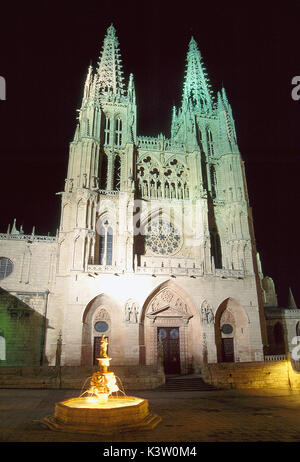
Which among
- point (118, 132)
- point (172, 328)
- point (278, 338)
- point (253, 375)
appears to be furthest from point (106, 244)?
point (278, 338)

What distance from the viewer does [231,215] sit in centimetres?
2511

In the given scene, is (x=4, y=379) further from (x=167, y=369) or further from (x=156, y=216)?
(x=156, y=216)

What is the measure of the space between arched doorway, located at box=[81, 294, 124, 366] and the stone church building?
7 centimetres

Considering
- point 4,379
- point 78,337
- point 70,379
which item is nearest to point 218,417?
point 70,379

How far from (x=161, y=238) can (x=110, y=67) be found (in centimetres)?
2143

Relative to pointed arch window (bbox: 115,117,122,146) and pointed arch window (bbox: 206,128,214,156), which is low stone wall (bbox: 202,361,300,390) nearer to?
pointed arch window (bbox: 206,128,214,156)

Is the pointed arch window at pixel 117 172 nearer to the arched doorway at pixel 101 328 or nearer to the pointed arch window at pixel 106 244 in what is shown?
the pointed arch window at pixel 106 244

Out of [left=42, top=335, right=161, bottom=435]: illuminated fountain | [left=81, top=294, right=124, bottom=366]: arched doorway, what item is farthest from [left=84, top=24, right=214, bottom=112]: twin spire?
[left=42, top=335, right=161, bottom=435]: illuminated fountain

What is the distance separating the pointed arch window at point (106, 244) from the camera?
74.1 feet

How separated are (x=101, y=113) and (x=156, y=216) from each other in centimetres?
1124

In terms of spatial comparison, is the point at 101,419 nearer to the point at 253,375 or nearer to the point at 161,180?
the point at 253,375

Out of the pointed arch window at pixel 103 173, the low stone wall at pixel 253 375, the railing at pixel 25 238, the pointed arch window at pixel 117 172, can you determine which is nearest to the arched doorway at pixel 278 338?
the low stone wall at pixel 253 375

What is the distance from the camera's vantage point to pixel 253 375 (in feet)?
54.5

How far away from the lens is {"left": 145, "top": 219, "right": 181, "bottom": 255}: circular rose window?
24.1 meters
